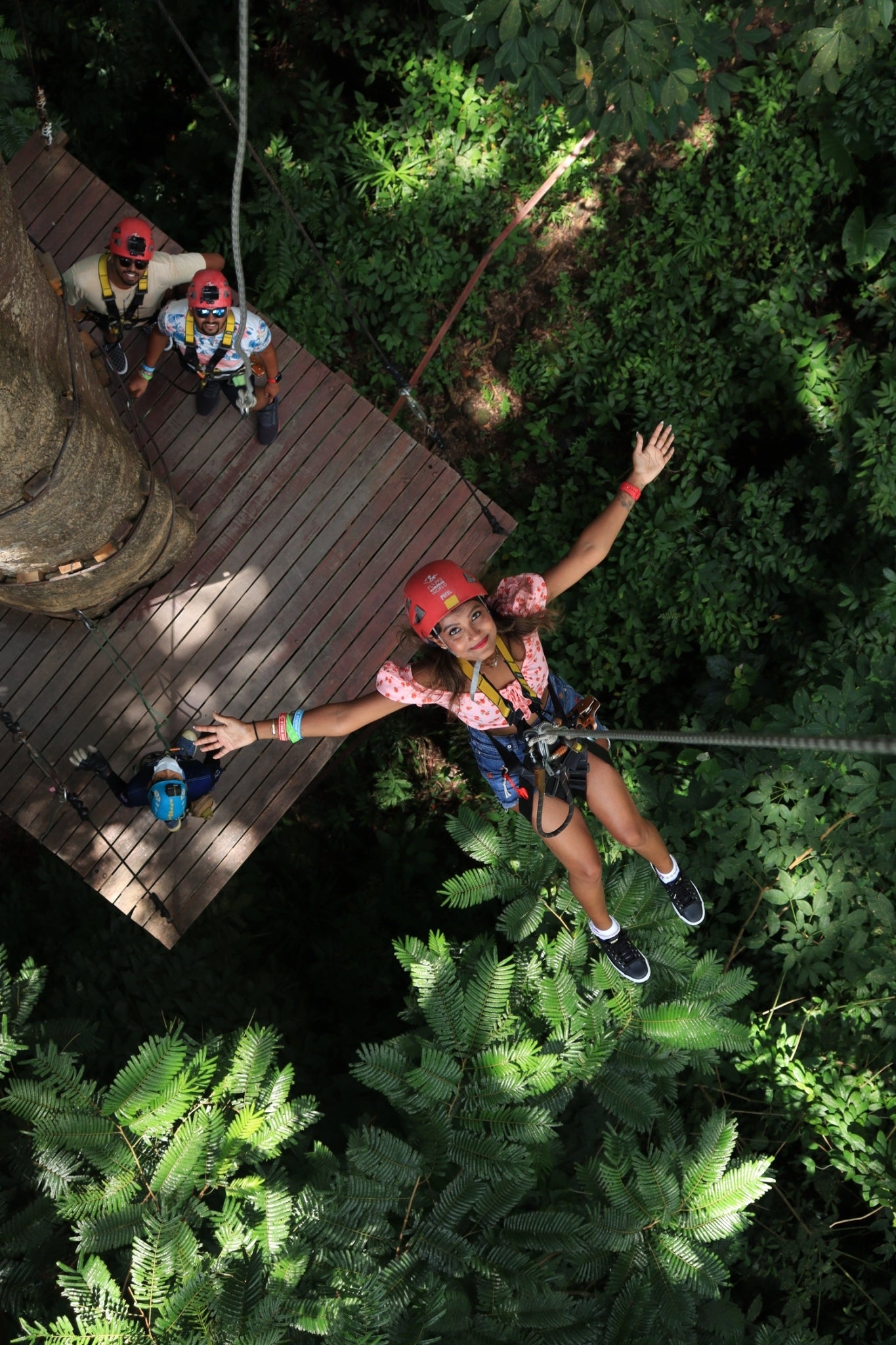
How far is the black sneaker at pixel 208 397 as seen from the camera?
5352 millimetres

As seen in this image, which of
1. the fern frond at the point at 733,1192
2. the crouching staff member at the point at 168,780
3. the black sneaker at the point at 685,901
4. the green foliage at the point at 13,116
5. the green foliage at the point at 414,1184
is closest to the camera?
the green foliage at the point at 414,1184

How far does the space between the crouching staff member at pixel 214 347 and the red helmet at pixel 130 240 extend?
282 millimetres

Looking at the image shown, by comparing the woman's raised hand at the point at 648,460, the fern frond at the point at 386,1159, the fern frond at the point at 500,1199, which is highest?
the woman's raised hand at the point at 648,460

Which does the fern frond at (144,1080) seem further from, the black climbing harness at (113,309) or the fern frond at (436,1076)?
the black climbing harness at (113,309)

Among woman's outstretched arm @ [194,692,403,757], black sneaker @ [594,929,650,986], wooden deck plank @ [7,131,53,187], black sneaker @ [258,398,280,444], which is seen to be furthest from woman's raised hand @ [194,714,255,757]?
wooden deck plank @ [7,131,53,187]

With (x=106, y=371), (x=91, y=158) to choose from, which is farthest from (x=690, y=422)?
(x=91, y=158)

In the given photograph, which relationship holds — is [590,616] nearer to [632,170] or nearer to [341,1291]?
[632,170]

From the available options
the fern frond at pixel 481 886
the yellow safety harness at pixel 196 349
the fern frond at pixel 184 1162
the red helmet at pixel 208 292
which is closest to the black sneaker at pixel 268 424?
the yellow safety harness at pixel 196 349

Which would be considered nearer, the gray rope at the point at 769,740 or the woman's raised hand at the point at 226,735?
the gray rope at the point at 769,740

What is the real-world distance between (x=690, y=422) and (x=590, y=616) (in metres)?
1.51

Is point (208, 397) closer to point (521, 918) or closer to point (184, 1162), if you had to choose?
point (521, 918)

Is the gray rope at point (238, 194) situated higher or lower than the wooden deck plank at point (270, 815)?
higher

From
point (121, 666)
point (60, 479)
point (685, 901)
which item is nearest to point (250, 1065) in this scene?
point (685, 901)

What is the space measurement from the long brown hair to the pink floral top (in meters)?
0.03
